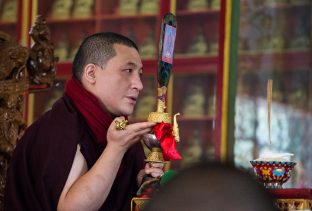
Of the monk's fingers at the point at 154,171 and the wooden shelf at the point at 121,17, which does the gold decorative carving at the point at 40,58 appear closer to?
the monk's fingers at the point at 154,171

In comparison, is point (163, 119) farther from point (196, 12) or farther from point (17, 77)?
point (196, 12)

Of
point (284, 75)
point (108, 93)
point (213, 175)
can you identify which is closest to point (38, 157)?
point (108, 93)

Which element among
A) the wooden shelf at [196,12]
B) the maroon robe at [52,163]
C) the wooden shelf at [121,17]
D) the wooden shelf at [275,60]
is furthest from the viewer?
the wooden shelf at [121,17]

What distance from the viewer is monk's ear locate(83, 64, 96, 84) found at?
6.75 feet

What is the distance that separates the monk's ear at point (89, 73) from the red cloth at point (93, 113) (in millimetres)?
44

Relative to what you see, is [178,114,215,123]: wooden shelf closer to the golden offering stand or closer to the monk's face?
the monk's face

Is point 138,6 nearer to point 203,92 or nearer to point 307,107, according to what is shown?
point 203,92

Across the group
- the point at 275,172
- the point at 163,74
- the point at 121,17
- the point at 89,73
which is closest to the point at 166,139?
the point at 163,74

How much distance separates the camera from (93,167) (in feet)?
6.06

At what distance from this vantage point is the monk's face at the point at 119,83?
6.60 feet

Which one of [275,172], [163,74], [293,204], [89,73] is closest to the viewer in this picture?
[293,204]

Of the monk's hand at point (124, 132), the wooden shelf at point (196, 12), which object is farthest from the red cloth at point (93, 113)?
the wooden shelf at point (196, 12)

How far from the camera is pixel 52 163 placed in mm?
1920

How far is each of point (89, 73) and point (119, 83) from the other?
11 centimetres
